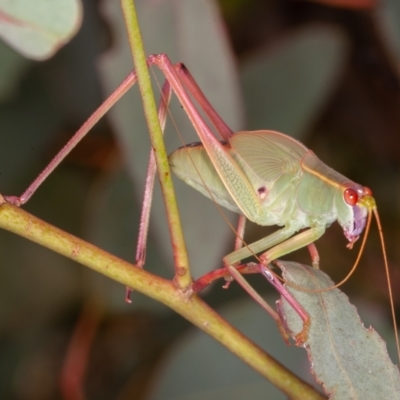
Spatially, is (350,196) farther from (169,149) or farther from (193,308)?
(169,149)

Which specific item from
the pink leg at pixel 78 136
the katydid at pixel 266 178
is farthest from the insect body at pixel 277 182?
the pink leg at pixel 78 136

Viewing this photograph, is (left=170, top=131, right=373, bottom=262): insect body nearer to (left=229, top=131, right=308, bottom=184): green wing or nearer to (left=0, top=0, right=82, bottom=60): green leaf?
(left=229, top=131, right=308, bottom=184): green wing

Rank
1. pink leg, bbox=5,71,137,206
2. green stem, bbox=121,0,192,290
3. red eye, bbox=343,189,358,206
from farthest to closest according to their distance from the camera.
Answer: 1. red eye, bbox=343,189,358,206
2. pink leg, bbox=5,71,137,206
3. green stem, bbox=121,0,192,290

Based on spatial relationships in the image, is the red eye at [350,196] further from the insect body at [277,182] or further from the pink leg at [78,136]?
the pink leg at [78,136]

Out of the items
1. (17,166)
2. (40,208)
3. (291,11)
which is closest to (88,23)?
(17,166)

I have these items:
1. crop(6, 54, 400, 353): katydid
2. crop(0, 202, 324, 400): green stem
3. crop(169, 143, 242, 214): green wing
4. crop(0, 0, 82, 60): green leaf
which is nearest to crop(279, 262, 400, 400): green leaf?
crop(0, 202, 324, 400): green stem

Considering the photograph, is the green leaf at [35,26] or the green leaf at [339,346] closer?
the green leaf at [339,346]

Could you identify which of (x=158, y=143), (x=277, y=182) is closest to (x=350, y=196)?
(x=277, y=182)
